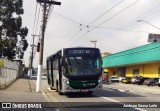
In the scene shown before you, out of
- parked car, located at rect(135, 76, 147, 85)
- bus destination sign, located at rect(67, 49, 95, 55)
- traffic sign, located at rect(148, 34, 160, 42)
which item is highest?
traffic sign, located at rect(148, 34, 160, 42)

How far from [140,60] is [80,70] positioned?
126ft

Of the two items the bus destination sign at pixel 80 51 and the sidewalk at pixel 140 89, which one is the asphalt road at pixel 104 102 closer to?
the bus destination sign at pixel 80 51

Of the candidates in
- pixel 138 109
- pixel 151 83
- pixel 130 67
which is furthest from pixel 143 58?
pixel 138 109

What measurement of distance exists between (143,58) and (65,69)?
37.5 meters

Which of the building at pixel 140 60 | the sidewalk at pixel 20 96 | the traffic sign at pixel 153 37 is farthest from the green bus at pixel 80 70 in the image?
the building at pixel 140 60

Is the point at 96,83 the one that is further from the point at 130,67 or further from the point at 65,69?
the point at 130,67

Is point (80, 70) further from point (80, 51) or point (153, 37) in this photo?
point (153, 37)

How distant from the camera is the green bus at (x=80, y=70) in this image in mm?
22172

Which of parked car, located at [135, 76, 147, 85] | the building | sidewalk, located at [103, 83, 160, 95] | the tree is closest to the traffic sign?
the building

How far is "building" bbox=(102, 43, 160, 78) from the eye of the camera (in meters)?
54.5

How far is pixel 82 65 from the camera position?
22453 millimetres

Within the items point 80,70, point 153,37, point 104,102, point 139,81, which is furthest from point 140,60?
point 104,102

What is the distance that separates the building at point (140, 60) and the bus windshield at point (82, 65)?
30.4 m

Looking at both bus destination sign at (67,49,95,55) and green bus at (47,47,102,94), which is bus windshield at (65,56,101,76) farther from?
bus destination sign at (67,49,95,55)
